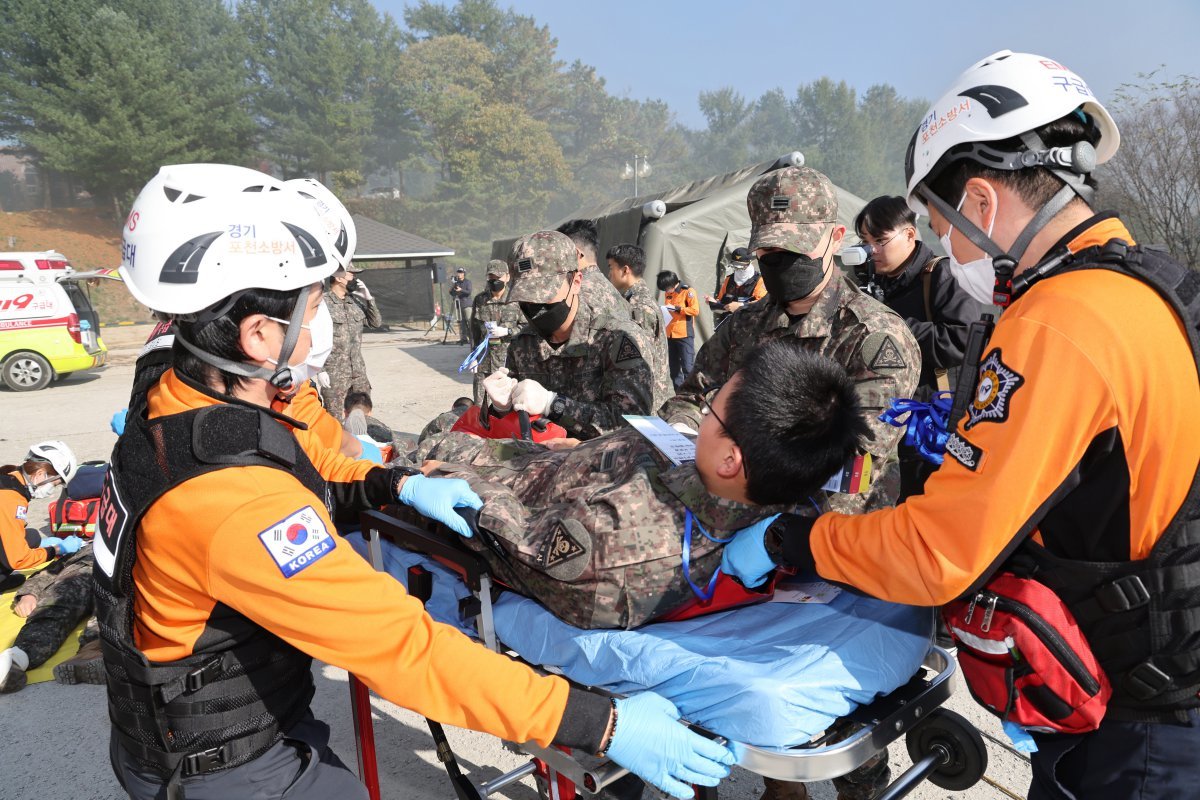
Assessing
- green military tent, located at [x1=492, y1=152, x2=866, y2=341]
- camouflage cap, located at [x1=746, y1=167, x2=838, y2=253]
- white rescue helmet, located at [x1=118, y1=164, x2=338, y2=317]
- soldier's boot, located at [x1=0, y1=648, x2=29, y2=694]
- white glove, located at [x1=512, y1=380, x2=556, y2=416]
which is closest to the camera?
white rescue helmet, located at [x1=118, y1=164, x2=338, y2=317]

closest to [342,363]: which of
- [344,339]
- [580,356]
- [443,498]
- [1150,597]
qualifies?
[344,339]

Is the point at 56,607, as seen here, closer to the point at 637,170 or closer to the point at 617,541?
the point at 617,541

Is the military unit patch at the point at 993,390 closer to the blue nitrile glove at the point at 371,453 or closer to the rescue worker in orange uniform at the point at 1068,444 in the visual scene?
the rescue worker in orange uniform at the point at 1068,444

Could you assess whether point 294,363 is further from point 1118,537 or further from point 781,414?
point 1118,537

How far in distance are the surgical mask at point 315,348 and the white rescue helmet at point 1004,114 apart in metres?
1.39

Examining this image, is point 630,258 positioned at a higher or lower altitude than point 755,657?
higher

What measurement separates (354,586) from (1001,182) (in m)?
1.50

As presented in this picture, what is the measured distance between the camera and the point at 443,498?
7.49 feet

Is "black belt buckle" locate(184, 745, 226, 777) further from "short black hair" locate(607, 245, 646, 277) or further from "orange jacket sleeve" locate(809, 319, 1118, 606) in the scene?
"short black hair" locate(607, 245, 646, 277)

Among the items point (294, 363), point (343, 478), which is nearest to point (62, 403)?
point (343, 478)

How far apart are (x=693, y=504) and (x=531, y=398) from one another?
4.71 feet

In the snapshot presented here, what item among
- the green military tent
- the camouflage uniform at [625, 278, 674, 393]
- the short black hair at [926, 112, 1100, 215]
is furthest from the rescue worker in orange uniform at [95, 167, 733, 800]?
the green military tent

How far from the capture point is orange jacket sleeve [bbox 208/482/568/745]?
1380 millimetres

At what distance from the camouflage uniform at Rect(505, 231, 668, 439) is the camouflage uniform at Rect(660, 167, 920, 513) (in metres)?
0.45
